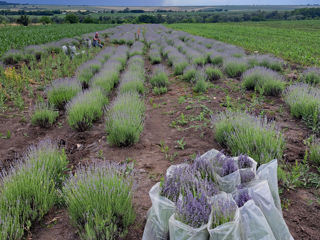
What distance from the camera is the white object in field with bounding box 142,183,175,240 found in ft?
5.43

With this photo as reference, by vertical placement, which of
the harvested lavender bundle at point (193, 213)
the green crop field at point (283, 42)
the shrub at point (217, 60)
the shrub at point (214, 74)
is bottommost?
the harvested lavender bundle at point (193, 213)

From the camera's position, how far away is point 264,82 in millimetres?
5316

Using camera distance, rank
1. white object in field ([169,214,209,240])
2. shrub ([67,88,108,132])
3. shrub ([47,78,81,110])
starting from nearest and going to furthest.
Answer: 1. white object in field ([169,214,209,240])
2. shrub ([67,88,108,132])
3. shrub ([47,78,81,110])

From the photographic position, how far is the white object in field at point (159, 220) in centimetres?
166

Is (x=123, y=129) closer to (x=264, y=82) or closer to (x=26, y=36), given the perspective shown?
(x=264, y=82)

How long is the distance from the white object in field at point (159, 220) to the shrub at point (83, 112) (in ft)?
8.30

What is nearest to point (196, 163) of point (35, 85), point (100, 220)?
point (100, 220)

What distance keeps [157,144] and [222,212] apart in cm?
208

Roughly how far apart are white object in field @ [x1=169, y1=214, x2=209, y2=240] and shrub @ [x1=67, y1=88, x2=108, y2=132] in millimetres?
2767

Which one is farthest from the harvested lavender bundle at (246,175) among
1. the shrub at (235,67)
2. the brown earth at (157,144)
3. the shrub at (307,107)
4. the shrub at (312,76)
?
the shrub at (235,67)

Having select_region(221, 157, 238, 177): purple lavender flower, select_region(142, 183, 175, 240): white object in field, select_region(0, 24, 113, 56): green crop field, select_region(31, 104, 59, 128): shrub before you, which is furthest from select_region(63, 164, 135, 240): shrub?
select_region(0, 24, 113, 56): green crop field

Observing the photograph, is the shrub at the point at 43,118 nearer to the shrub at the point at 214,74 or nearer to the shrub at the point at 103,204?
the shrub at the point at 103,204

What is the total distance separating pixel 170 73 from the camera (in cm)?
824

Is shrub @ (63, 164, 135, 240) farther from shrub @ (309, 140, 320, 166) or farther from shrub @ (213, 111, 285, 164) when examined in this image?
shrub @ (309, 140, 320, 166)
